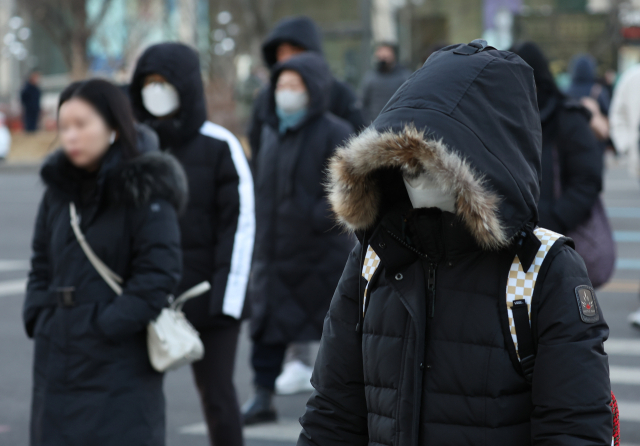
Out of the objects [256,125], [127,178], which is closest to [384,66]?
[256,125]

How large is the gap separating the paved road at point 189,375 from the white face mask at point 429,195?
3101mm

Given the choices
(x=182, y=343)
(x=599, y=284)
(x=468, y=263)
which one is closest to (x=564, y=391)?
(x=468, y=263)

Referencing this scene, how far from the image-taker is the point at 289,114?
538 cm

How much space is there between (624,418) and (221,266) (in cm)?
251

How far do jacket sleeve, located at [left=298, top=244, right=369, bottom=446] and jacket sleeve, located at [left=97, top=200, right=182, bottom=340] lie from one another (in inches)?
49.3

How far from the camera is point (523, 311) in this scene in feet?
6.48

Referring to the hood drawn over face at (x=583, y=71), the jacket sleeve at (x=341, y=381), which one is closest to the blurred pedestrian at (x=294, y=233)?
the jacket sleeve at (x=341, y=381)

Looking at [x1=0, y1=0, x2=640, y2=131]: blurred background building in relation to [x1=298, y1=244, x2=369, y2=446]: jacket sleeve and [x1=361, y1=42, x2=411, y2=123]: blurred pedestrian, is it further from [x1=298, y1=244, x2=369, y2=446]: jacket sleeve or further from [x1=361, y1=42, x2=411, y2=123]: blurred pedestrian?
[x1=298, y1=244, x2=369, y2=446]: jacket sleeve

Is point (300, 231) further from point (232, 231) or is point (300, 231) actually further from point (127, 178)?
point (127, 178)

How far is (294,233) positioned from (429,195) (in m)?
3.25

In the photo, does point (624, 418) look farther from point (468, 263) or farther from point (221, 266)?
point (468, 263)

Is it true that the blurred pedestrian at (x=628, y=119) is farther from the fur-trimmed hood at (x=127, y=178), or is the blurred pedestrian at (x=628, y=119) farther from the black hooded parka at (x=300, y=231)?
the fur-trimmed hood at (x=127, y=178)

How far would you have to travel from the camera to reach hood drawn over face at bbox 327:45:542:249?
6.52 ft

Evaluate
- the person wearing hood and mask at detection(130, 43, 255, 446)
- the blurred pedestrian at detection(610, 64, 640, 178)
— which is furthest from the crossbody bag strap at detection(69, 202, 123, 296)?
the blurred pedestrian at detection(610, 64, 640, 178)
